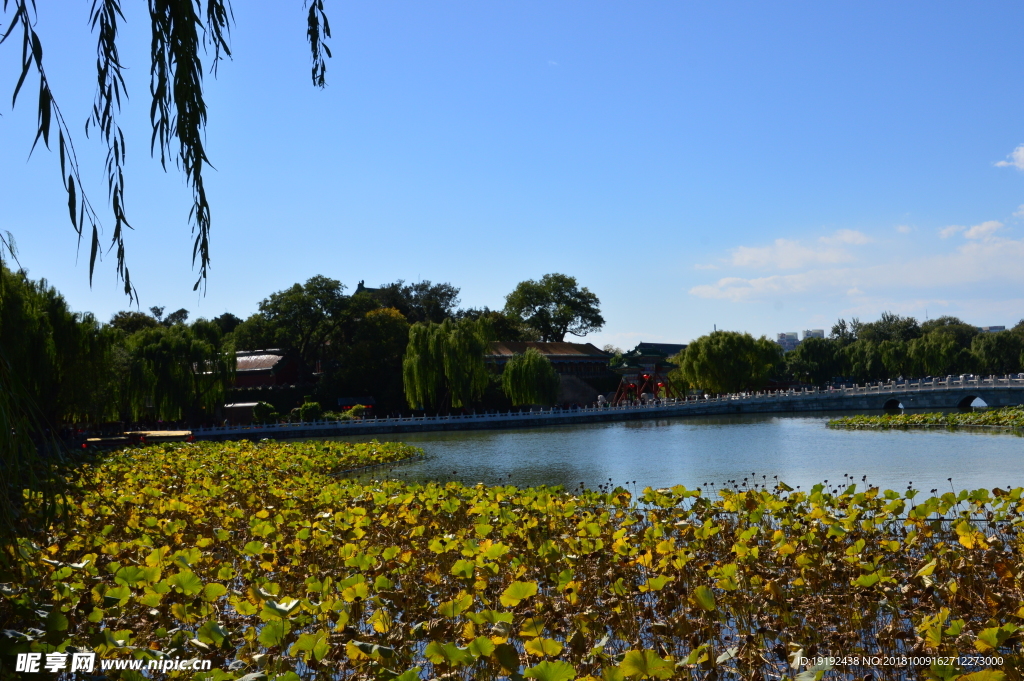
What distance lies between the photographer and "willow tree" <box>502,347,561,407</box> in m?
44.0

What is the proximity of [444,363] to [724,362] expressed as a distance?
18516 mm

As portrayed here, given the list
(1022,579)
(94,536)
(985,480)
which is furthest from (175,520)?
(985,480)

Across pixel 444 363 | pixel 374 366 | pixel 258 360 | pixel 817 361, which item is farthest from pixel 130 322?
pixel 817 361

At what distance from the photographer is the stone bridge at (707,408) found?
3738 centimetres

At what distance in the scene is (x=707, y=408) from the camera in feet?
150

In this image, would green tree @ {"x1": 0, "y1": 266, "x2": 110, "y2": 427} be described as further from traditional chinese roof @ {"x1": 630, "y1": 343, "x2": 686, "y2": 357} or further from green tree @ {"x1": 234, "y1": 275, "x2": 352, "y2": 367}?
traditional chinese roof @ {"x1": 630, "y1": 343, "x2": 686, "y2": 357}

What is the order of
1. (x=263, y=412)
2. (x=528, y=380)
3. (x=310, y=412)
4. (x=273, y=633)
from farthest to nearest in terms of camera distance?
1. (x=528, y=380)
2. (x=263, y=412)
3. (x=310, y=412)
4. (x=273, y=633)

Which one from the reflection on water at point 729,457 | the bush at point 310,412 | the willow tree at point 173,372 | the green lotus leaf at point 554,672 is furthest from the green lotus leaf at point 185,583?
the bush at point 310,412

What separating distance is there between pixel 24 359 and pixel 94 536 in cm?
1322

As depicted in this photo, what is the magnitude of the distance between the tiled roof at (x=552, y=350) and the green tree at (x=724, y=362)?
9.18 metres

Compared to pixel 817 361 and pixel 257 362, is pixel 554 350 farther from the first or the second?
pixel 817 361

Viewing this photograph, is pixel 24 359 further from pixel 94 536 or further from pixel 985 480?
pixel 985 480

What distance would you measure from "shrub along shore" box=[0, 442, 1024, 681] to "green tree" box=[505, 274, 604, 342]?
60.0 metres

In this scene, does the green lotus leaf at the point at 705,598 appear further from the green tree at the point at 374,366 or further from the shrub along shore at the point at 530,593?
the green tree at the point at 374,366
